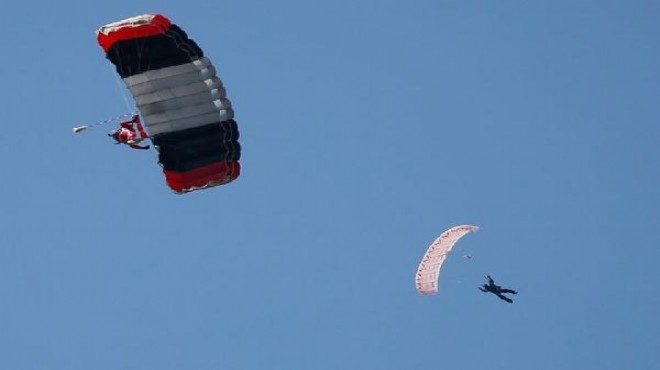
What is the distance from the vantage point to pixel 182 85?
1807 inches

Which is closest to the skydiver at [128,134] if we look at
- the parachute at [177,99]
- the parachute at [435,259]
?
the parachute at [177,99]

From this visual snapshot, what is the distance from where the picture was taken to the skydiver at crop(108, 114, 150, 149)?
46.6 meters

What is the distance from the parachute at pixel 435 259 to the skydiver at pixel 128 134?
15.0 metres

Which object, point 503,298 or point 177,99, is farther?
point 503,298

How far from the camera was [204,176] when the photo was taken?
47.5 meters

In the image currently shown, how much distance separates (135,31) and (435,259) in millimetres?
17620

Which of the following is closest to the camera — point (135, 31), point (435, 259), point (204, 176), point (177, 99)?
point (135, 31)

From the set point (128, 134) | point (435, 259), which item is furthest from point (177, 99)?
point (435, 259)

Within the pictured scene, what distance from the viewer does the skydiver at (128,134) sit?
46594 mm

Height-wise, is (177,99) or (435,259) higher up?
(177,99)

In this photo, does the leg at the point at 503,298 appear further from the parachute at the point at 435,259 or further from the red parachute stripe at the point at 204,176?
the red parachute stripe at the point at 204,176

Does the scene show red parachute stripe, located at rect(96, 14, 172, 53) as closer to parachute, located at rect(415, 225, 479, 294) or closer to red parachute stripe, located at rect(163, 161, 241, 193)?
red parachute stripe, located at rect(163, 161, 241, 193)

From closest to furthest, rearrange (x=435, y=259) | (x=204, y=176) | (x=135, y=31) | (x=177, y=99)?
(x=135, y=31) < (x=177, y=99) < (x=204, y=176) < (x=435, y=259)

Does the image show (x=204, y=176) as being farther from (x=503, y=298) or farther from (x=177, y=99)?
(x=503, y=298)
